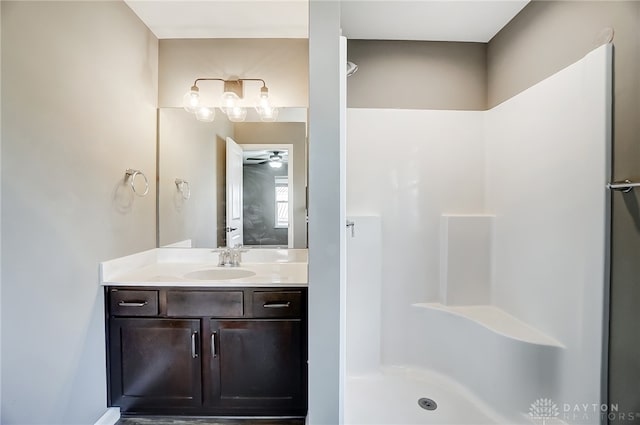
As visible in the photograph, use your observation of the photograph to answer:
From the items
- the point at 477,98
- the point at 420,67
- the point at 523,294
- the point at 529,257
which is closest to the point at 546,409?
the point at 523,294

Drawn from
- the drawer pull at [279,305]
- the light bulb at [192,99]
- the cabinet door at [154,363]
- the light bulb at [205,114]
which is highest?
the light bulb at [192,99]

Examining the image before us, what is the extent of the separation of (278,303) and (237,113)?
1.43 meters

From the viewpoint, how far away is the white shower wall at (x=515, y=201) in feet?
4.29

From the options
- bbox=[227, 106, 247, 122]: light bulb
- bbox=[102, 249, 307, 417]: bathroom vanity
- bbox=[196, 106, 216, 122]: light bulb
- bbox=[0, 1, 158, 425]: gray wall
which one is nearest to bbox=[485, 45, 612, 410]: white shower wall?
bbox=[102, 249, 307, 417]: bathroom vanity

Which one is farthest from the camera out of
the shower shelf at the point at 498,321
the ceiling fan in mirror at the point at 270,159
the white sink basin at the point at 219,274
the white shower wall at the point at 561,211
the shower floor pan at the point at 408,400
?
the ceiling fan in mirror at the point at 270,159

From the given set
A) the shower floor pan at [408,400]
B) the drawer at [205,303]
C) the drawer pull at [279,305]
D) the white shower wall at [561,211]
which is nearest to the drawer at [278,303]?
the drawer pull at [279,305]

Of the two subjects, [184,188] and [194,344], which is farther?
[184,188]

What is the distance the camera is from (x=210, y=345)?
5.29 feet

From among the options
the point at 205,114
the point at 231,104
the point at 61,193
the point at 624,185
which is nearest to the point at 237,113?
the point at 231,104

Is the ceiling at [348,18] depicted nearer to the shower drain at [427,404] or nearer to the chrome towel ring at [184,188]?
the chrome towel ring at [184,188]

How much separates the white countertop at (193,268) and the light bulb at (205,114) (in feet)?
3.33

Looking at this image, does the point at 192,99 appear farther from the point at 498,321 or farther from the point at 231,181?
the point at 498,321

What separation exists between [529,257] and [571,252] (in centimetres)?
29

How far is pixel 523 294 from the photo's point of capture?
174 centimetres
